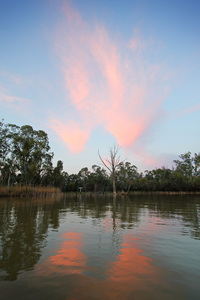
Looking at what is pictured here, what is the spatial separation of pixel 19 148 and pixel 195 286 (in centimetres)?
3951

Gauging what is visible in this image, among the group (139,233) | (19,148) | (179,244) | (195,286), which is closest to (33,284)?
(195,286)

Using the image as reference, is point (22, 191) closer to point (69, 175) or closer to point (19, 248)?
point (19, 248)

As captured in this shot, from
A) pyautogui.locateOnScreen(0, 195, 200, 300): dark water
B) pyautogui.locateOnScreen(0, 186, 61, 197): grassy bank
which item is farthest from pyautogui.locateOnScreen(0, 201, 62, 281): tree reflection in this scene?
pyautogui.locateOnScreen(0, 186, 61, 197): grassy bank

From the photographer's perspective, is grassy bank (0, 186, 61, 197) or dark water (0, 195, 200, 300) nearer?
dark water (0, 195, 200, 300)

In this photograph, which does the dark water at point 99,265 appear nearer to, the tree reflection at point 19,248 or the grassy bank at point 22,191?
the tree reflection at point 19,248

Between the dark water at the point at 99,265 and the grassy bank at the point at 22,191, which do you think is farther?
the grassy bank at the point at 22,191

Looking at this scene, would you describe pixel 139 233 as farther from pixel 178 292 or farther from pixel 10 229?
pixel 10 229

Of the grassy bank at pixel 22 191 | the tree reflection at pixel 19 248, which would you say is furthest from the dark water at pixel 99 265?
the grassy bank at pixel 22 191

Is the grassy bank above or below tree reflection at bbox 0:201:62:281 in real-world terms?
above

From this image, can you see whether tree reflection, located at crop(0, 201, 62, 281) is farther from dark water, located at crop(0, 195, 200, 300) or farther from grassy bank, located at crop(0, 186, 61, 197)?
grassy bank, located at crop(0, 186, 61, 197)

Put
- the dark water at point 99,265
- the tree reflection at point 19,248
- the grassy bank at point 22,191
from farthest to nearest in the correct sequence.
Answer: the grassy bank at point 22,191 → the tree reflection at point 19,248 → the dark water at point 99,265

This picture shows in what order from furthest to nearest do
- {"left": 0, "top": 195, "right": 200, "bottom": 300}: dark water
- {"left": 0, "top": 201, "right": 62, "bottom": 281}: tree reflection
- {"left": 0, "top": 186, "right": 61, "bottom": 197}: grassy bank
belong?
{"left": 0, "top": 186, "right": 61, "bottom": 197}: grassy bank < {"left": 0, "top": 201, "right": 62, "bottom": 281}: tree reflection < {"left": 0, "top": 195, "right": 200, "bottom": 300}: dark water

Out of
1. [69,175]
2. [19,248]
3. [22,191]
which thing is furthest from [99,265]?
[69,175]

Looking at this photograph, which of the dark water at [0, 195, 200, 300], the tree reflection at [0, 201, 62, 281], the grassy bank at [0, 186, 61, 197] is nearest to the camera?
the dark water at [0, 195, 200, 300]
